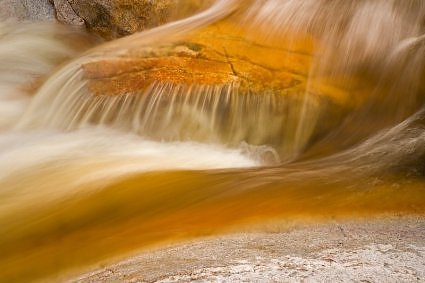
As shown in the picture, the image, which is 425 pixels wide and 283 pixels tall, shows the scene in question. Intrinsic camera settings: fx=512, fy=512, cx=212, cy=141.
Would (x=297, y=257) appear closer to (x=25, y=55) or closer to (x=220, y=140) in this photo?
(x=220, y=140)

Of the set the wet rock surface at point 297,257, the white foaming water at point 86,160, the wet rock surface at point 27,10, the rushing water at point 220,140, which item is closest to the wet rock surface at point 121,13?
the wet rock surface at point 27,10

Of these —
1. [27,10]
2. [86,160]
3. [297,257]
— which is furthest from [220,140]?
[27,10]

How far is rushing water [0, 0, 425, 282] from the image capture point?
10.2 ft

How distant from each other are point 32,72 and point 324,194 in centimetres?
520

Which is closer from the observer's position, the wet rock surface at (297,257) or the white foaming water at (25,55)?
the wet rock surface at (297,257)

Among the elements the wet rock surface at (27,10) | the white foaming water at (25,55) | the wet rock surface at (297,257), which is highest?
the wet rock surface at (27,10)

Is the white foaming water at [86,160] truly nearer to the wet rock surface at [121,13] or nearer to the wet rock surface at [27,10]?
the wet rock surface at [121,13]

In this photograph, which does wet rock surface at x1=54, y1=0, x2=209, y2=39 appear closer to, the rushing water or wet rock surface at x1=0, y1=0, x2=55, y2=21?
wet rock surface at x1=0, y1=0, x2=55, y2=21

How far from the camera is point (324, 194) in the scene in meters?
3.16

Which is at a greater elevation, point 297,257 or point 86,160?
point 86,160

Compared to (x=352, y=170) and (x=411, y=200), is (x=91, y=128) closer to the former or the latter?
(x=352, y=170)

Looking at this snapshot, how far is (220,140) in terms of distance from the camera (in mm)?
4855

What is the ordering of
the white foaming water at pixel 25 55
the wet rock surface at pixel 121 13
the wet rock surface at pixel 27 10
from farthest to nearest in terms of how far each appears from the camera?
1. the wet rock surface at pixel 27 10
2. the wet rock surface at pixel 121 13
3. the white foaming water at pixel 25 55

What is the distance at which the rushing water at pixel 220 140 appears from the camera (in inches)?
122
